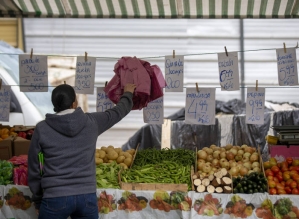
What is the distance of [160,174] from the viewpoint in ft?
18.1

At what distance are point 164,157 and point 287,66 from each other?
67.9 inches

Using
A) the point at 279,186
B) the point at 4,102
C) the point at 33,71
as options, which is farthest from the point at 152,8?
the point at 279,186

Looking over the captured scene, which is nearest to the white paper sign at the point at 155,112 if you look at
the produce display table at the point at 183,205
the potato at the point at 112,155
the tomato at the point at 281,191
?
the potato at the point at 112,155

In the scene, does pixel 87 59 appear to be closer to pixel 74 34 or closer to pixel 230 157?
pixel 230 157

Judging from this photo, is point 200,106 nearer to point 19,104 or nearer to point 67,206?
point 67,206

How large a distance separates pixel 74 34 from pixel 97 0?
21.9ft

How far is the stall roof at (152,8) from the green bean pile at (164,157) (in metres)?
1.77

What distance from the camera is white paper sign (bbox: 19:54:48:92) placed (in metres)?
6.49

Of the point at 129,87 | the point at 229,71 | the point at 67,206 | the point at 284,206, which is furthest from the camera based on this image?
the point at 229,71

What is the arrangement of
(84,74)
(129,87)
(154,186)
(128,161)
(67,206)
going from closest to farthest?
(67,206)
(129,87)
(154,186)
(128,161)
(84,74)

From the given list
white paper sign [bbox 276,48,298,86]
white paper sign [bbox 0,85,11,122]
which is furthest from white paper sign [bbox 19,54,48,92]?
white paper sign [bbox 276,48,298,86]

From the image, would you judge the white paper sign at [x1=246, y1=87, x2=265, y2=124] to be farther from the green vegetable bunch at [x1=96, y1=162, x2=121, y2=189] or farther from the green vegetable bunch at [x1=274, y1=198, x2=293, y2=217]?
the green vegetable bunch at [x1=96, y1=162, x2=121, y2=189]

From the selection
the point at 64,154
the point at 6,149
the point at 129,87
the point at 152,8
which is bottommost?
the point at 6,149

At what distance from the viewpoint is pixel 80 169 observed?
4320mm
